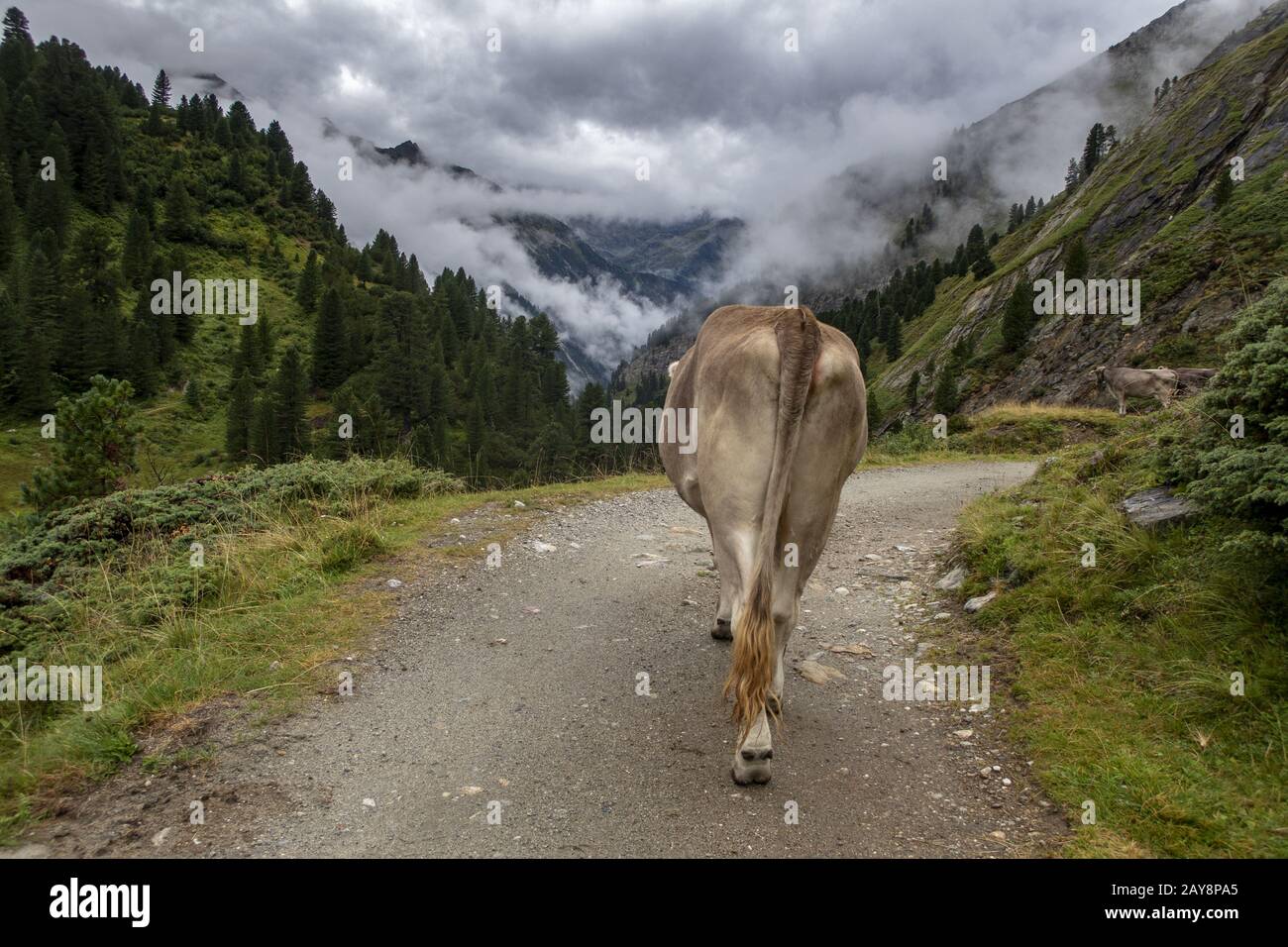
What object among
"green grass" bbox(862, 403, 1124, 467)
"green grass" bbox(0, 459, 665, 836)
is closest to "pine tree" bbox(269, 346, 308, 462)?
"green grass" bbox(862, 403, 1124, 467)

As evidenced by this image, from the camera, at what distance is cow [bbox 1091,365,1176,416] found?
19064 mm

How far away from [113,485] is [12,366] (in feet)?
213

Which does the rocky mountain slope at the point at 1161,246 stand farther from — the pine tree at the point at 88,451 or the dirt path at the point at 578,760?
the pine tree at the point at 88,451

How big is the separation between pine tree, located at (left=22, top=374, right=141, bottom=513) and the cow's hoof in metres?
22.5

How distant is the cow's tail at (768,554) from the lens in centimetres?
382

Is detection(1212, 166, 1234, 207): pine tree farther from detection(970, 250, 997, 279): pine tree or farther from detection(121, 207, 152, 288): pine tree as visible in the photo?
detection(121, 207, 152, 288): pine tree

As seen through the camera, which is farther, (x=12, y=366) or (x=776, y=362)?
(x=12, y=366)

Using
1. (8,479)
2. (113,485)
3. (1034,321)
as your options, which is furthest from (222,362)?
(1034,321)

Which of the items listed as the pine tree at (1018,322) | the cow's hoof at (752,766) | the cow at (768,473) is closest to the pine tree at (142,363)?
the pine tree at (1018,322)

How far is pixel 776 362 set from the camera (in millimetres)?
4020

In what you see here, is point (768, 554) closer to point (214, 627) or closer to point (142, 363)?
point (214, 627)

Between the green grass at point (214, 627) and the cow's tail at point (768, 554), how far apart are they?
318cm

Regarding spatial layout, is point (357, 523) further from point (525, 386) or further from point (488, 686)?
point (525, 386)
